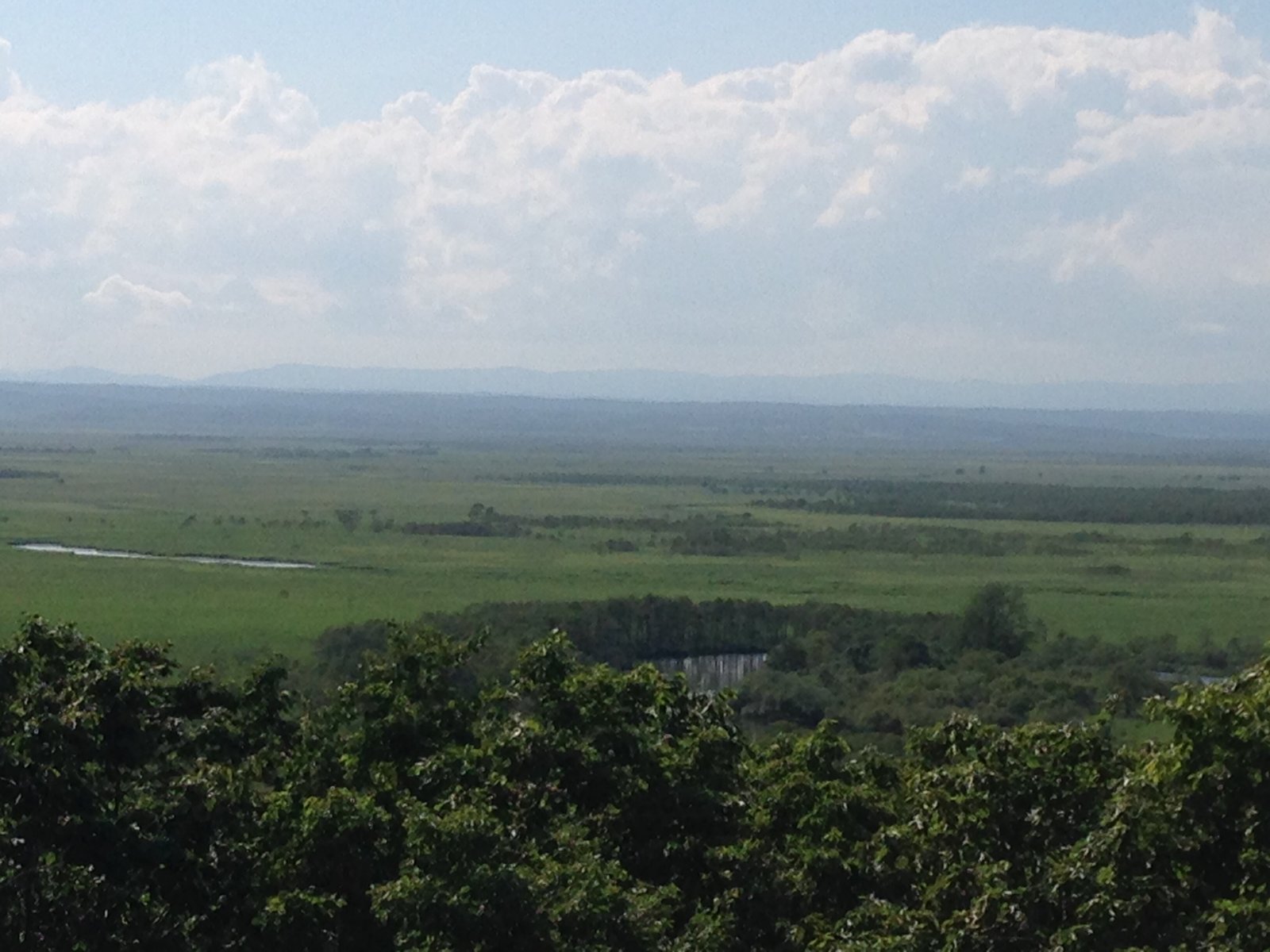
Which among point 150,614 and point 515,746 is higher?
point 515,746

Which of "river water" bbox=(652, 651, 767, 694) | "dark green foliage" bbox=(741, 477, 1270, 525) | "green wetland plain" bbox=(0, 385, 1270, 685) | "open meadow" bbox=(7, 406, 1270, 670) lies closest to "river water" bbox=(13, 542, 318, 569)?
"open meadow" bbox=(7, 406, 1270, 670)

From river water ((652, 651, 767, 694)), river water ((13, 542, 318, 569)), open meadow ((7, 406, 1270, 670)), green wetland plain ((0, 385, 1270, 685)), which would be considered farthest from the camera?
river water ((13, 542, 318, 569))

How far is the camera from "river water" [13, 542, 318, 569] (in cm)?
7719

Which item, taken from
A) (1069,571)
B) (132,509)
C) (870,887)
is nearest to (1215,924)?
(870,887)

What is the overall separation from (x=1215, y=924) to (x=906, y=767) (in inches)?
173

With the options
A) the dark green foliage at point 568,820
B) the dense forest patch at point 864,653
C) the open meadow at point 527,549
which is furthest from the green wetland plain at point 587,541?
the dark green foliage at point 568,820

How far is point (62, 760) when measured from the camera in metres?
12.2

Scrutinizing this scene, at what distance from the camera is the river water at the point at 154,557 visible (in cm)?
7719

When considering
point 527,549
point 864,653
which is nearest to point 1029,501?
point 527,549

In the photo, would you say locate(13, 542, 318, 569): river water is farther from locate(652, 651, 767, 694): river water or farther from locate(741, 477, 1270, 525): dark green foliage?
locate(741, 477, 1270, 525): dark green foliage

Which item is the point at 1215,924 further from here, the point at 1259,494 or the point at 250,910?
the point at 1259,494

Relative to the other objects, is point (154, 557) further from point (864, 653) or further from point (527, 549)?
point (864, 653)

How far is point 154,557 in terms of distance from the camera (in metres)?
79.7

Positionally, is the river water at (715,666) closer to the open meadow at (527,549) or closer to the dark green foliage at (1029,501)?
the open meadow at (527,549)
